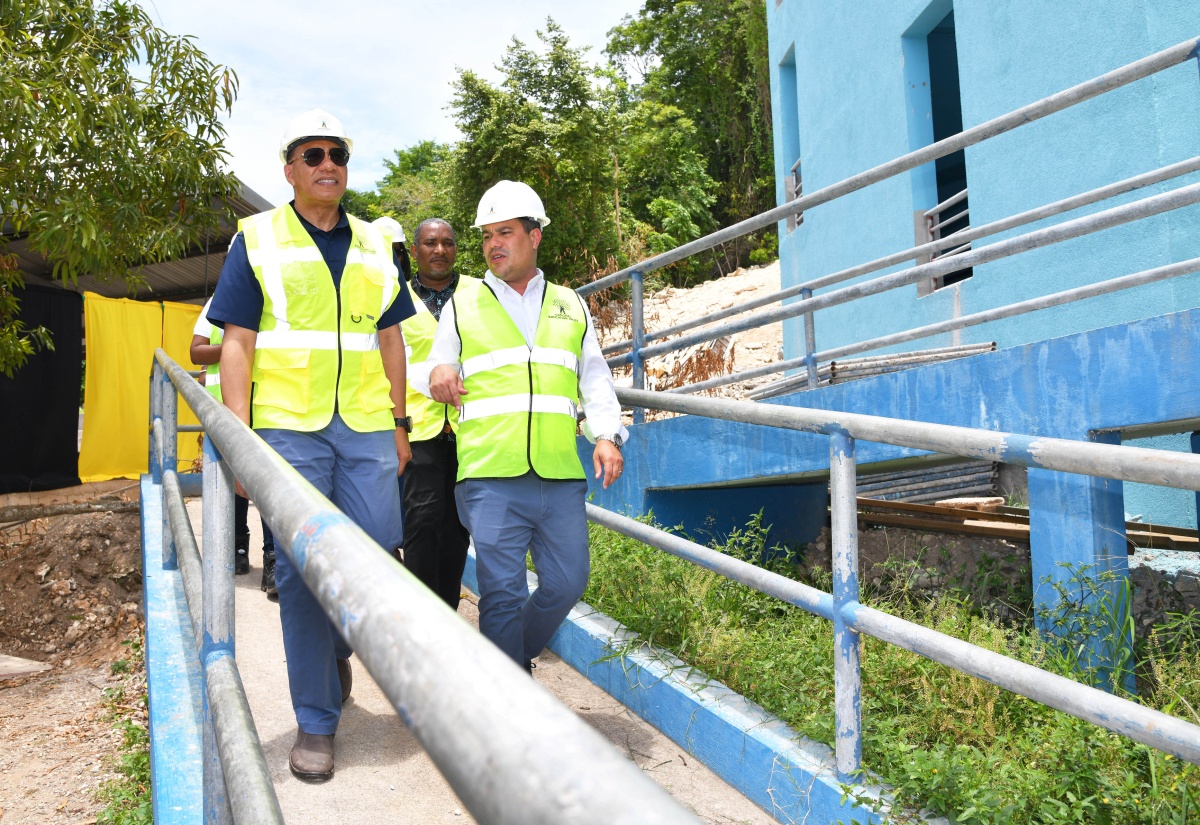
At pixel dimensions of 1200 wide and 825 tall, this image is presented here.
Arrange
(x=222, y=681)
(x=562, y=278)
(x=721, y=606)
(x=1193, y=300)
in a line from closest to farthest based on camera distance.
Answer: (x=222, y=681) < (x=721, y=606) < (x=1193, y=300) < (x=562, y=278)

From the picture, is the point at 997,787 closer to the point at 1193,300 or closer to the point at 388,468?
the point at 388,468

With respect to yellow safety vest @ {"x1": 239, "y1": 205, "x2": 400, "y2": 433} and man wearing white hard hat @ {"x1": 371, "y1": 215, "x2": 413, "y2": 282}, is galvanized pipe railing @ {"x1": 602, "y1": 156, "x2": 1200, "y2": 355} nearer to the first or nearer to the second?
man wearing white hard hat @ {"x1": 371, "y1": 215, "x2": 413, "y2": 282}

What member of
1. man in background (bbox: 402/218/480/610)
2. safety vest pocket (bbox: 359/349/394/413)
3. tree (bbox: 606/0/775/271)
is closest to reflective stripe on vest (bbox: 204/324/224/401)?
man in background (bbox: 402/218/480/610)

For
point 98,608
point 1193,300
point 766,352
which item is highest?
point 766,352

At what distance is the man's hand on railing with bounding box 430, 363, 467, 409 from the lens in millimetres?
3355

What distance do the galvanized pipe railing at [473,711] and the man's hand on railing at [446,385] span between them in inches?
101

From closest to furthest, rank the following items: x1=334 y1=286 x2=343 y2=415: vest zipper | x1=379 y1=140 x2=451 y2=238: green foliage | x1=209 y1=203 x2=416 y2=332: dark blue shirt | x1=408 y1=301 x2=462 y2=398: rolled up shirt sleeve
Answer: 1. x1=209 y1=203 x2=416 y2=332: dark blue shirt
2. x1=334 y1=286 x2=343 y2=415: vest zipper
3. x1=408 y1=301 x2=462 y2=398: rolled up shirt sleeve
4. x1=379 y1=140 x2=451 y2=238: green foliage

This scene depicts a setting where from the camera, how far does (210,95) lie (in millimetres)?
7242

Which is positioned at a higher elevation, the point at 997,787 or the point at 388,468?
the point at 388,468

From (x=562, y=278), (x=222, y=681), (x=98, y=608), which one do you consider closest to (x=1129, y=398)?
(x=222, y=681)

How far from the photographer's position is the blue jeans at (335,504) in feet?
9.39

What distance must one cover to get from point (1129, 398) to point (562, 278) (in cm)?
1717

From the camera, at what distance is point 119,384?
10672 millimetres

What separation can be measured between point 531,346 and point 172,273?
998 cm
